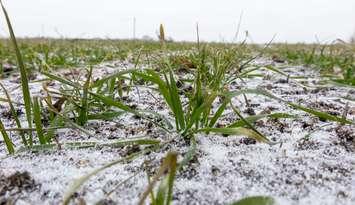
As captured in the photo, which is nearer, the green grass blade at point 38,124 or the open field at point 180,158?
the open field at point 180,158

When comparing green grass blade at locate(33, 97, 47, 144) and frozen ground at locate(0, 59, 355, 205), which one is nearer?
frozen ground at locate(0, 59, 355, 205)

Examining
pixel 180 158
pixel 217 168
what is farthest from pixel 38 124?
pixel 217 168

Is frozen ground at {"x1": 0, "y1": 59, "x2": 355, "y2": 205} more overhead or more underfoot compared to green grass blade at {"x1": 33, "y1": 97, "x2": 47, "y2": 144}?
more underfoot

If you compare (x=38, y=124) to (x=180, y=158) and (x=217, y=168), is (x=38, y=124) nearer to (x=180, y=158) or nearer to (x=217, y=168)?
(x=180, y=158)

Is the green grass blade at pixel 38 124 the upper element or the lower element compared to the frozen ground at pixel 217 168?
upper

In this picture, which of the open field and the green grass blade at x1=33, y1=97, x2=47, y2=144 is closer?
the open field

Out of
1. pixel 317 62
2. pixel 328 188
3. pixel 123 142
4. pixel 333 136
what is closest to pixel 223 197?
pixel 328 188

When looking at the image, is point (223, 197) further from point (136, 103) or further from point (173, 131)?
point (136, 103)

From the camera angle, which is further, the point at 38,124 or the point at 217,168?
the point at 38,124
